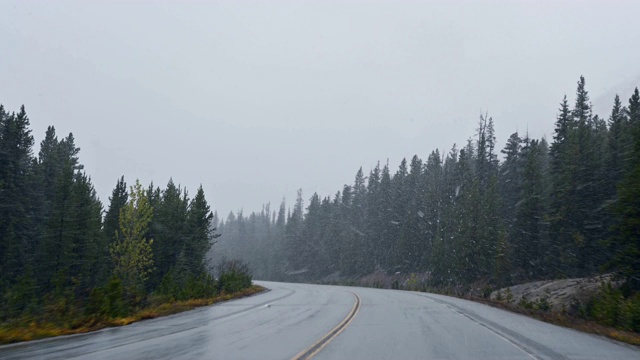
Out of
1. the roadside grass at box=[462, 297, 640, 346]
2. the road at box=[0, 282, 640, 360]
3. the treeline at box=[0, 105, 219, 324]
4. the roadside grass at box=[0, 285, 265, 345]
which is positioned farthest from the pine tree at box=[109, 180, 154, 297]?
the roadside grass at box=[462, 297, 640, 346]

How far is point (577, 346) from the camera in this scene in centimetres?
1179

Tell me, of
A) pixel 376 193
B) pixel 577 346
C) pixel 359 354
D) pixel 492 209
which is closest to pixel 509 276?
pixel 492 209

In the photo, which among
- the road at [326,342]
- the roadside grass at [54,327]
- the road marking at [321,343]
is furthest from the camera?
the roadside grass at [54,327]

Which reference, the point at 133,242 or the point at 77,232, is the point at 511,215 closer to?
the point at 133,242

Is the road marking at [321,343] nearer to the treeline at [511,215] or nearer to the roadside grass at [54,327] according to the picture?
the roadside grass at [54,327]

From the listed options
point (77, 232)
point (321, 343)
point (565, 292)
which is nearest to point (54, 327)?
point (321, 343)

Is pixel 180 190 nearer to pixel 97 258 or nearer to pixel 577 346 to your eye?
pixel 97 258

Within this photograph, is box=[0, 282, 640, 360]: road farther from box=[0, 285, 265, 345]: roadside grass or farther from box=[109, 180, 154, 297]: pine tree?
box=[109, 180, 154, 297]: pine tree

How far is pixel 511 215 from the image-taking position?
2682 inches

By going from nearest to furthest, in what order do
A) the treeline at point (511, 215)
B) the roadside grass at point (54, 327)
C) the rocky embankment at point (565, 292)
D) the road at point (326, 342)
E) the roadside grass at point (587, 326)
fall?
the road at point (326, 342)
the roadside grass at point (54, 327)
the roadside grass at point (587, 326)
the rocky embankment at point (565, 292)
the treeline at point (511, 215)

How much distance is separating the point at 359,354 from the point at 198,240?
48.0 metres

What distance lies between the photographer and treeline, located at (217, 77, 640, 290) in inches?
1726

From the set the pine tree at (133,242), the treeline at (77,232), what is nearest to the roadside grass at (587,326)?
the treeline at (77,232)

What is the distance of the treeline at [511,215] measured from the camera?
144 ft
